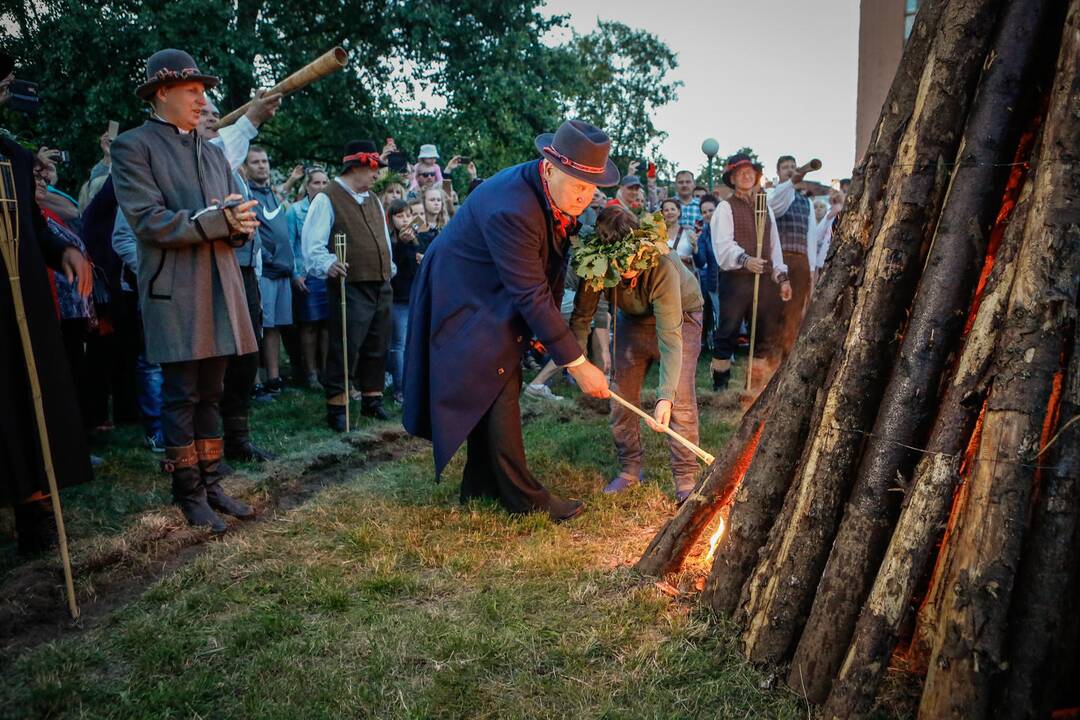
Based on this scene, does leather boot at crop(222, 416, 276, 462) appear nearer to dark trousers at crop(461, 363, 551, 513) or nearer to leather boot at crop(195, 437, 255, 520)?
leather boot at crop(195, 437, 255, 520)

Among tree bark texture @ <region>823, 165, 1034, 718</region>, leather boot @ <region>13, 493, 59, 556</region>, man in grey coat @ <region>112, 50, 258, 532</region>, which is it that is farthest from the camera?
man in grey coat @ <region>112, 50, 258, 532</region>

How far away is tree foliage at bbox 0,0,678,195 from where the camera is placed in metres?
13.2

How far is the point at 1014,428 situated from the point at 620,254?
90.5 inches

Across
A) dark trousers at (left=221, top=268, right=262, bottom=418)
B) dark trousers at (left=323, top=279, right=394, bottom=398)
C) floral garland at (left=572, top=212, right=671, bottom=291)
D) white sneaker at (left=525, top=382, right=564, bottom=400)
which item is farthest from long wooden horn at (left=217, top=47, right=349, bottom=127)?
white sneaker at (left=525, top=382, right=564, bottom=400)

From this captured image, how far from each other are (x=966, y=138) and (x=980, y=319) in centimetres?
69

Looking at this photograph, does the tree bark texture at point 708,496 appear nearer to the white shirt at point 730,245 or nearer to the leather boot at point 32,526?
the leather boot at point 32,526

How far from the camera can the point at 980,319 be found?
8.53 ft

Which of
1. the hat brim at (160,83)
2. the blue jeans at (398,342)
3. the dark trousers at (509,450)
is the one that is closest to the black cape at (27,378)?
the hat brim at (160,83)

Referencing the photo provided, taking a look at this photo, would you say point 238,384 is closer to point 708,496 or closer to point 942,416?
point 708,496

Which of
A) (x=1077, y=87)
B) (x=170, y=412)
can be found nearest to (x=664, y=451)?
(x=170, y=412)

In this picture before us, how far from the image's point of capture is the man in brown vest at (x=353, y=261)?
282 inches

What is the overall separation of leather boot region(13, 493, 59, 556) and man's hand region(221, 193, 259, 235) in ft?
5.60

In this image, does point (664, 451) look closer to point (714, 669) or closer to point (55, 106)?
point (714, 669)

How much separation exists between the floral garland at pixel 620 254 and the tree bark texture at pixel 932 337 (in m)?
1.79
